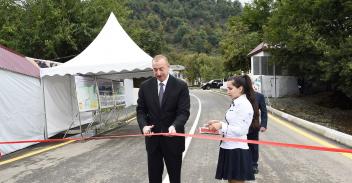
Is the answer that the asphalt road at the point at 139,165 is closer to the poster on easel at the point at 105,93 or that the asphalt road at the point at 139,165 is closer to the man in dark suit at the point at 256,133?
the man in dark suit at the point at 256,133

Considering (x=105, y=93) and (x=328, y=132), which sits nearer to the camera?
(x=328, y=132)

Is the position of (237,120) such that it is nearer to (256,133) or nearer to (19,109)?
(256,133)

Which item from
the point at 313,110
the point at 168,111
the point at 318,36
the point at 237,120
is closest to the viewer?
the point at 237,120

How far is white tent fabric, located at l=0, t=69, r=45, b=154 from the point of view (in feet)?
38.5

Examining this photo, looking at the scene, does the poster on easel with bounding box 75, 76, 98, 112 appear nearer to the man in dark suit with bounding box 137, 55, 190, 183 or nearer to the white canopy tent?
the white canopy tent

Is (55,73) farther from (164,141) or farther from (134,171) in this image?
(164,141)

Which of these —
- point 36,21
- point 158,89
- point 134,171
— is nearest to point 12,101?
point 134,171

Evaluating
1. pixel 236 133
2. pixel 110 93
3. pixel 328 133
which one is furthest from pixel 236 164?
pixel 110 93

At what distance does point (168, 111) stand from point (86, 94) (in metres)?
10.5

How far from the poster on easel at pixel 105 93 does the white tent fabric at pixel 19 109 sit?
8.07ft

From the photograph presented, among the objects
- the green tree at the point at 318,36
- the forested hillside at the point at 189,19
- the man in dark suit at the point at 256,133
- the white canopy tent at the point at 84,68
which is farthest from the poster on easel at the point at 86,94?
the forested hillside at the point at 189,19

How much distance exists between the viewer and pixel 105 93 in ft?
55.6

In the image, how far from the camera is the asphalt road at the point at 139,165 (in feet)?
25.5

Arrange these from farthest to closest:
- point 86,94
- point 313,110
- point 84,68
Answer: point 313,110 < point 86,94 < point 84,68
